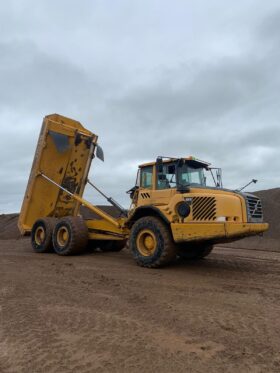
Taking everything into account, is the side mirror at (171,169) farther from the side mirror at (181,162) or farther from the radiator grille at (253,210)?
the radiator grille at (253,210)

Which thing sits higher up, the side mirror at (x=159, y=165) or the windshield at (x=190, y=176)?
the side mirror at (x=159, y=165)

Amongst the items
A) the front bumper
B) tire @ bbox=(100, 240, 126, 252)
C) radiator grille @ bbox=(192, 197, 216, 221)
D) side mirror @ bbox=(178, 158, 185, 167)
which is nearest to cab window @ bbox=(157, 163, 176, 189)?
side mirror @ bbox=(178, 158, 185, 167)

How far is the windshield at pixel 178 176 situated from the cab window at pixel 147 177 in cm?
28

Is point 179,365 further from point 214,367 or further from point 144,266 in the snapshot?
point 144,266

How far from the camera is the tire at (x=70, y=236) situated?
35.3 feet

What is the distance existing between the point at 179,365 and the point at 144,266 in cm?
532

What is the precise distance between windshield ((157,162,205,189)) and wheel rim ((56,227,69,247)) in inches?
137

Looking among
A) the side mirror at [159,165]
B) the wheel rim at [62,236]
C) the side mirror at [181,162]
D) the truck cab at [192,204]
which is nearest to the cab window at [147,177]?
the truck cab at [192,204]

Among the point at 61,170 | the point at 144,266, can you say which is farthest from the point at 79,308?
the point at 61,170

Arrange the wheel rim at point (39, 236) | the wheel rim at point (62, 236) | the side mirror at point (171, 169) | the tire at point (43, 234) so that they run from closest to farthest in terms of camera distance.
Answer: the side mirror at point (171, 169) < the wheel rim at point (62, 236) < the tire at point (43, 234) < the wheel rim at point (39, 236)

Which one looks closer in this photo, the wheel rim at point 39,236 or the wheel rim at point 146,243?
the wheel rim at point 146,243

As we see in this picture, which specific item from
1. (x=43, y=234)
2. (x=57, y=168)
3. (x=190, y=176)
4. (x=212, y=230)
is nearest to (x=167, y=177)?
(x=190, y=176)

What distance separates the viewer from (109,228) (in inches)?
432

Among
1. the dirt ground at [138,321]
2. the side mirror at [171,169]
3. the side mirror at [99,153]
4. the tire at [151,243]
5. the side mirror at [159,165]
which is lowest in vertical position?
the dirt ground at [138,321]
